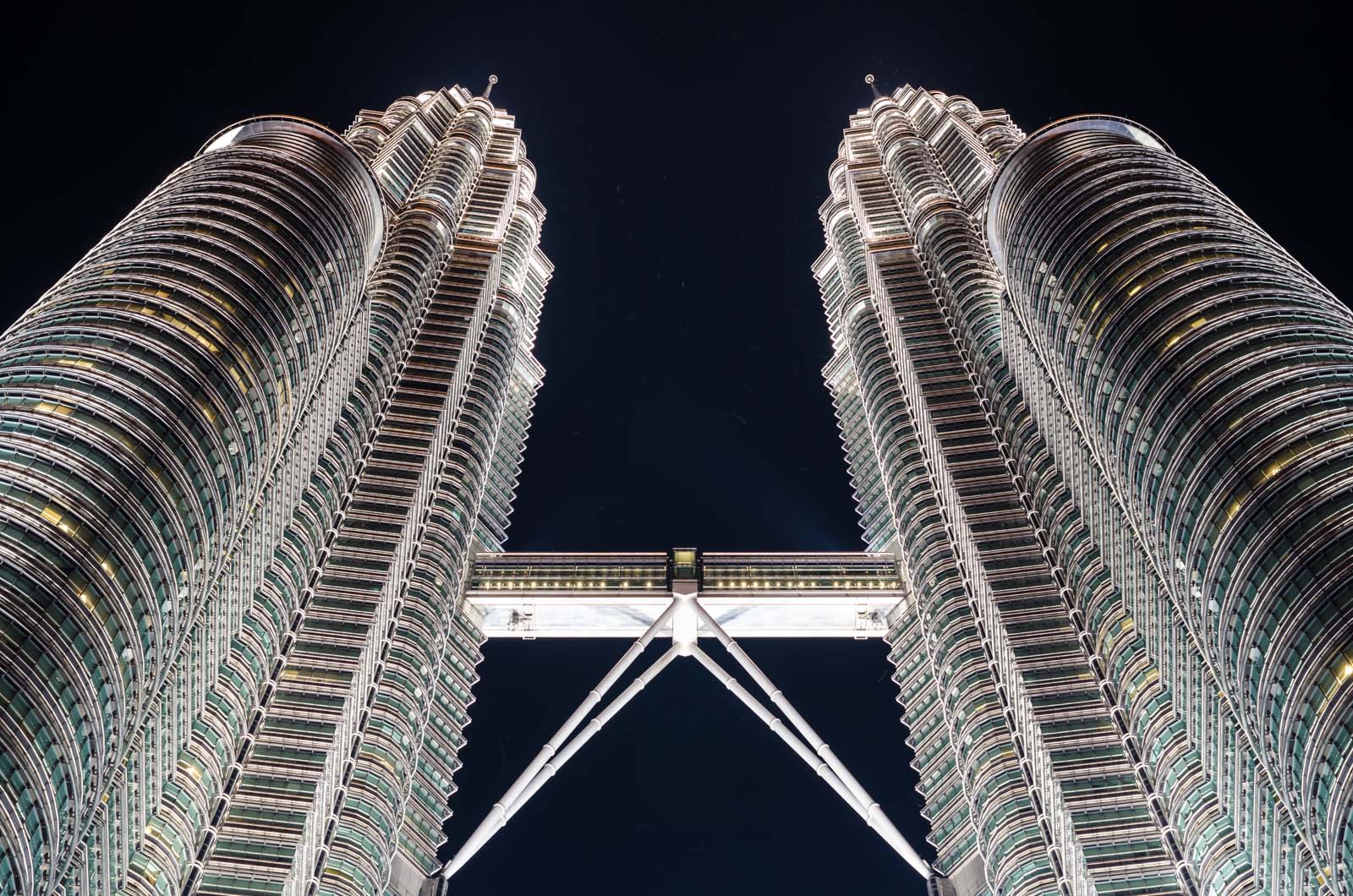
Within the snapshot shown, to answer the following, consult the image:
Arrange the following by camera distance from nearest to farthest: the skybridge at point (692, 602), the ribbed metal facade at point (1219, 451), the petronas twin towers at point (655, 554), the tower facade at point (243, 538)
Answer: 1. the ribbed metal facade at point (1219, 451)
2. the tower facade at point (243, 538)
3. the petronas twin towers at point (655, 554)
4. the skybridge at point (692, 602)

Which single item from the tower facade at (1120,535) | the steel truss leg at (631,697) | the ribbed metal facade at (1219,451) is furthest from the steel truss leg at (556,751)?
the ribbed metal facade at (1219,451)

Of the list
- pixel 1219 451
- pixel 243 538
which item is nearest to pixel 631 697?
pixel 243 538

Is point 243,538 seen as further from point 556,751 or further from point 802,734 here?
point 802,734

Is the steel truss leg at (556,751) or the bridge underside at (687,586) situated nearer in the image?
the steel truss leg at (556,751)

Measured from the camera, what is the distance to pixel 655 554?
513ft

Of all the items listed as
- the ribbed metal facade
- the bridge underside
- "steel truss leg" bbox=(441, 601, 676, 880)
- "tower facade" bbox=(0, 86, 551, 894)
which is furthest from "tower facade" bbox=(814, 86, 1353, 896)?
"tower facade" bbox=(0, 86, 551, 894)

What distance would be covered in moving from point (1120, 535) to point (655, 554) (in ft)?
191

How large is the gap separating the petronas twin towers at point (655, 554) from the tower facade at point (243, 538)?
0.34 m

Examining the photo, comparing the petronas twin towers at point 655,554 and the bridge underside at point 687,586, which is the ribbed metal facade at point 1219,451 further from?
the bridge underside at point 687,586

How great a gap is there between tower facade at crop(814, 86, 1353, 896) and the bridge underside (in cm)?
615

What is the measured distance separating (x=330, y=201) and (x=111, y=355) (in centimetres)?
3566

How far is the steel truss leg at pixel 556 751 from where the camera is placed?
133m

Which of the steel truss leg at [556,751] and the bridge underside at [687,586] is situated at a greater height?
the bridge underside at [687,586]

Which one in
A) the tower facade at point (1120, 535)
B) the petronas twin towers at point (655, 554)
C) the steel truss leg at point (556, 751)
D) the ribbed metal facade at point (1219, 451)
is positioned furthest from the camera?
the steel truss leg at point (556, 751)
